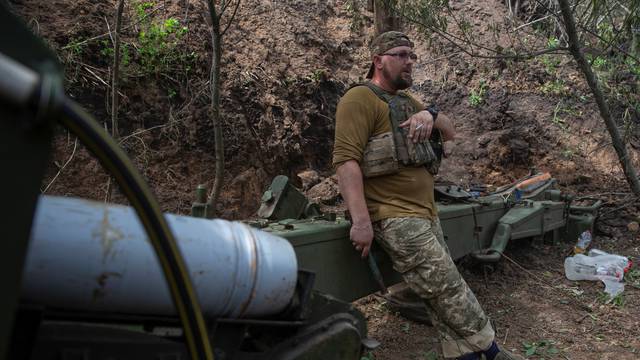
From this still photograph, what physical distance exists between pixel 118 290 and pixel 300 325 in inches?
29.6

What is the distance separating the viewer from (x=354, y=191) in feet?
10.2

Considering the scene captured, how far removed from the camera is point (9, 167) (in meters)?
0.89

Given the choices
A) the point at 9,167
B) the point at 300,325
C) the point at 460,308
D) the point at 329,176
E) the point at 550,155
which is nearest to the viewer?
the point at 9,167

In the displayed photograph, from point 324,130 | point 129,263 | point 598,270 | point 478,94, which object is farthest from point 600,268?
point 129,263

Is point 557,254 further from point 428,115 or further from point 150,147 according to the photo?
point 150,147

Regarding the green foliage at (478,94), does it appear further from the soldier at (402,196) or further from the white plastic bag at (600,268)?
the soldier at (402,196)

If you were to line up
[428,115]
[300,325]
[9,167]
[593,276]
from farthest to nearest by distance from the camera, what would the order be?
1. [593,276]
2. [428,115]
3. [300,325]
4. [9,167]

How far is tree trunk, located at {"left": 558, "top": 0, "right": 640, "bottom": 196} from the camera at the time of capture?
17.5 ft

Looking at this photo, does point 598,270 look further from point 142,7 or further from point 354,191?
point 142,7

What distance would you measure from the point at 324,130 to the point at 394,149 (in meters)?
3.85

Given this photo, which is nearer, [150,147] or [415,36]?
[150,147]

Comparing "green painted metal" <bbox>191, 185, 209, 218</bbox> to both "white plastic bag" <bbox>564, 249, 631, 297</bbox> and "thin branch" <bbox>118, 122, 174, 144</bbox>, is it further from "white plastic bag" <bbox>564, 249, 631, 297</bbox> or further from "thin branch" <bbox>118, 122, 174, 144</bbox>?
"white plastic bag" <bbox>564, 249, 631, 297</bbox>

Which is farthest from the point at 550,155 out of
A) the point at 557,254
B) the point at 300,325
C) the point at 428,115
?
the point at 300,325

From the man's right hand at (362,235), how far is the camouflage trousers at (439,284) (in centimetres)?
17
